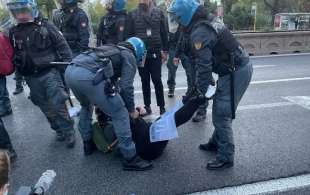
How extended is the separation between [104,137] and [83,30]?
2261 millimetres

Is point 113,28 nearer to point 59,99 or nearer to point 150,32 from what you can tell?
point 150,32

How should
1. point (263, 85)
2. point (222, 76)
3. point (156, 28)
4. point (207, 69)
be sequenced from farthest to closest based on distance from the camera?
point (263, 85) → point (156, 28) → point (222, 76) → point (207, 69)

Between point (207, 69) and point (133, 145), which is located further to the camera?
point (133, 145)

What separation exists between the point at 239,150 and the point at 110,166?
5.05 feet

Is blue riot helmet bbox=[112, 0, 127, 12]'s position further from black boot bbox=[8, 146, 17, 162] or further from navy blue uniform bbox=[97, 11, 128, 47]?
black boot bbox=[8, 146, 17, 162]

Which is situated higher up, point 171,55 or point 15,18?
point 15,18

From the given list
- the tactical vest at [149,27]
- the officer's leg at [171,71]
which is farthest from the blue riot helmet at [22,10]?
the officer's leg at [171,71]

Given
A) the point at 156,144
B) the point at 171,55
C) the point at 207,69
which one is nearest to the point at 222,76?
the point at 207,69

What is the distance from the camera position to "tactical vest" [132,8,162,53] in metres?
5.61

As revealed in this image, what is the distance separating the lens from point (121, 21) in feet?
19.3

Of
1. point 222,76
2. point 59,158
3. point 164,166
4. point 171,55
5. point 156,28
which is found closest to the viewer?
point 222,76

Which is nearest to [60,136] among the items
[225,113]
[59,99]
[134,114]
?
[59,99]

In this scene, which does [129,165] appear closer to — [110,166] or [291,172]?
[110,166]

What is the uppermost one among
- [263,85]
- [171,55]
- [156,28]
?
[156,28]
